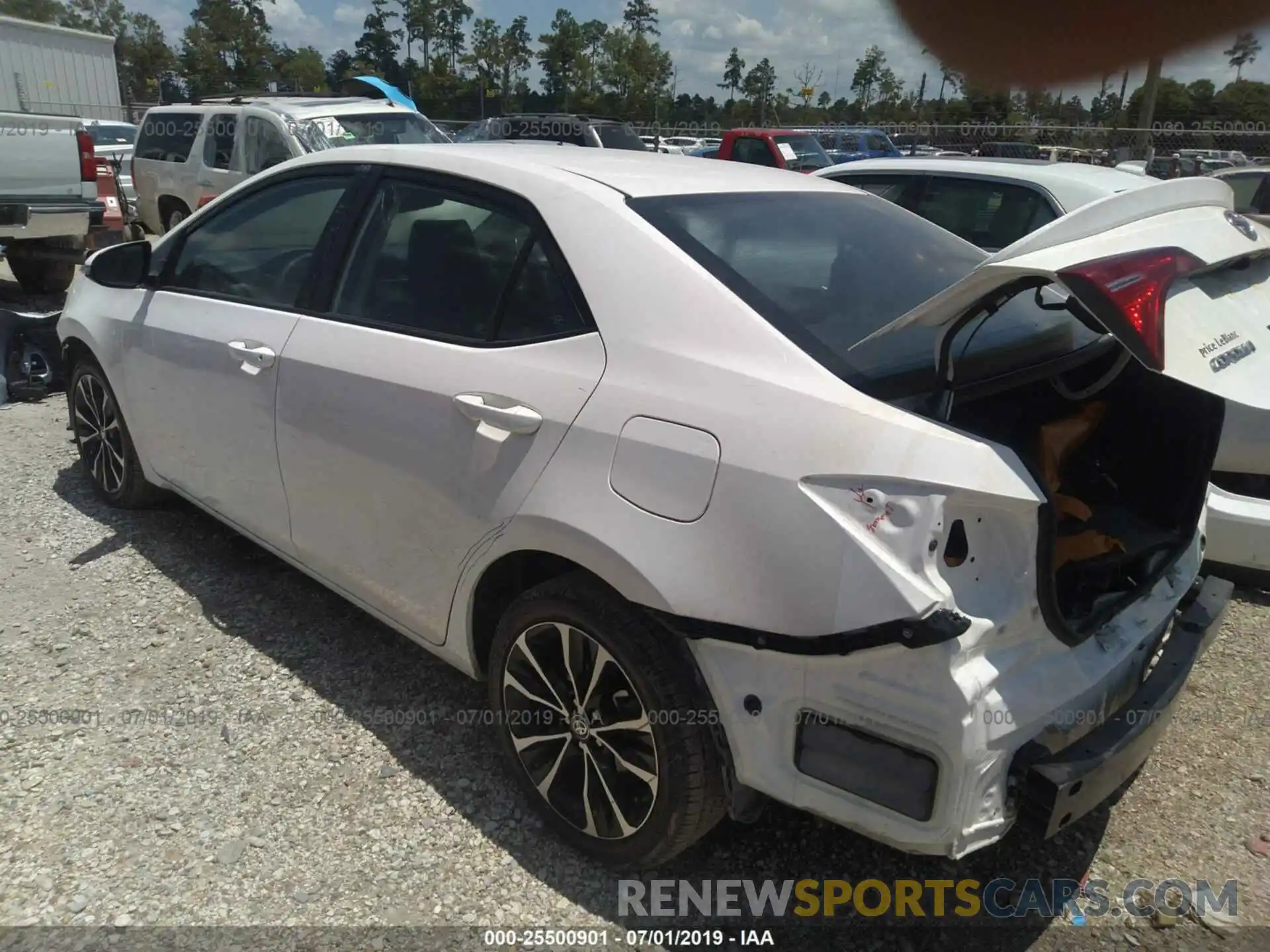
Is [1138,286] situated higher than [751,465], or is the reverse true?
[1138,286]

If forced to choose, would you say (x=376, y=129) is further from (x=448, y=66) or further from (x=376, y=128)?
(x=448, y=66)

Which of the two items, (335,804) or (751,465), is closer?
(751,465)

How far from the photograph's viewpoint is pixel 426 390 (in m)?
2.46

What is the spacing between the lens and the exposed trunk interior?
223cm

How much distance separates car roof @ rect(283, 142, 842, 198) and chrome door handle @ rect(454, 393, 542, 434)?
2.09 feet

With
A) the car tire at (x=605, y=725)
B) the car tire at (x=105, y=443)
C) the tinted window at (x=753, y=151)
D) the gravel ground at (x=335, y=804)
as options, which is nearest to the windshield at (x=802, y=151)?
the tinted window at (x=753, y=151)

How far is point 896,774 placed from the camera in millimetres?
1812

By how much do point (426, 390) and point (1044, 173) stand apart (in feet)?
15.7

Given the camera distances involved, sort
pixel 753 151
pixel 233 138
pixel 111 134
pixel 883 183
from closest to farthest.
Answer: pixel 883 183
pixel 233 138
pixel 753 151
pixel 111 134

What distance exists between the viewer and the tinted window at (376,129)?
989 centimetres

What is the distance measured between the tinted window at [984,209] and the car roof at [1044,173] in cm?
6

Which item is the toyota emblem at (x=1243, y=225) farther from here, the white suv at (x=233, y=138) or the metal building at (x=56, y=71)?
the metal building at (x=56, y=71)

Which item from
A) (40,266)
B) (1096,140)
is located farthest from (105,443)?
(1096,140)

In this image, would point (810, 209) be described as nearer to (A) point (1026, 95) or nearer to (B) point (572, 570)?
(B) point (572, 570)
